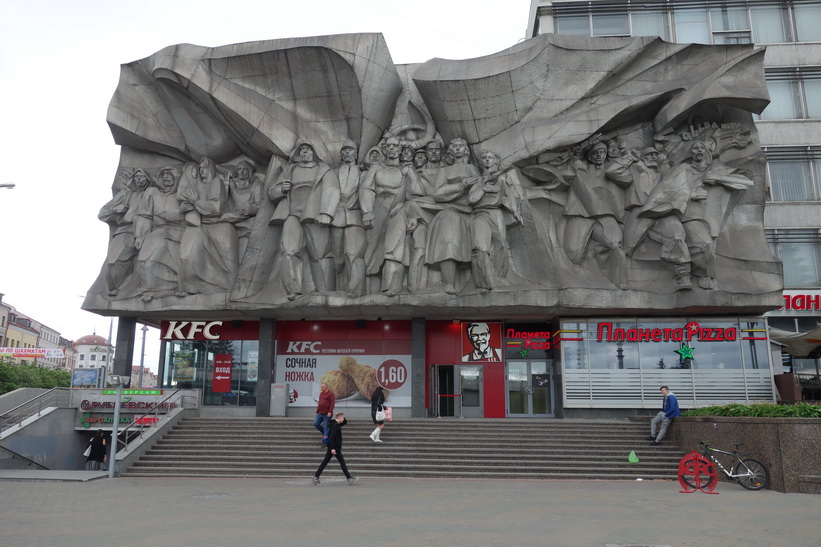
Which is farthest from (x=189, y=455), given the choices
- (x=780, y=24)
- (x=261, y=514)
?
(x=780, y=24)

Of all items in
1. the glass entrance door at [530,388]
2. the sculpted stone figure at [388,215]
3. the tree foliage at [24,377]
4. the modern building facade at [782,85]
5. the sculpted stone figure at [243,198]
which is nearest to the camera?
the sculpted stone figure at [388,215]

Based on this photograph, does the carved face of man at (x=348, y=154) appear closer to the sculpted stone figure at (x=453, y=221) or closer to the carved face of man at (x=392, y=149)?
the carved face of man at (x=392, y=149)

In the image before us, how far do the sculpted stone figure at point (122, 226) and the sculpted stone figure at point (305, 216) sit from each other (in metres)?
5.96

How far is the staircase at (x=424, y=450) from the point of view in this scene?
16.4 m

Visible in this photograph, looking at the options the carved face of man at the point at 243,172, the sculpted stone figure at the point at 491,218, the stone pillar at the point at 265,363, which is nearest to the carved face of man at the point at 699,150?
the sculpted stone figure at the point at 491,218

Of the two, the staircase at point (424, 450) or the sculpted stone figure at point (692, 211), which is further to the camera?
the sculpted stone figure at point (692, 211)

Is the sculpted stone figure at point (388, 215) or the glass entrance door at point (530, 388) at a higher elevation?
the sculpted stone figure at point (388, 215)

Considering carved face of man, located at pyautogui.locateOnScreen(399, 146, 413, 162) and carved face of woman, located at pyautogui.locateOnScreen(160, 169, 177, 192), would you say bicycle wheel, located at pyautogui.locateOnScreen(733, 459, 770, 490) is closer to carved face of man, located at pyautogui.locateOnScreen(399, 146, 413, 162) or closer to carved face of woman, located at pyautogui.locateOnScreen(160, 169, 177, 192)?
carved face of man, located at pyautogui.locateOnScreen(399, 146, 413, 162)

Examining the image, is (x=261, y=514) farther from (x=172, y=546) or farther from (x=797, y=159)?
(x=797, y=159)

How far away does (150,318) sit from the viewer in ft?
87.1

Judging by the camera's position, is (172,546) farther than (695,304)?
No

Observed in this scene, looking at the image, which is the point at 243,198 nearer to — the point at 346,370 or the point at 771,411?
the point at 346,370

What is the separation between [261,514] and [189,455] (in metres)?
8.66

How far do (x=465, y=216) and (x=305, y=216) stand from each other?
5.64 meters
